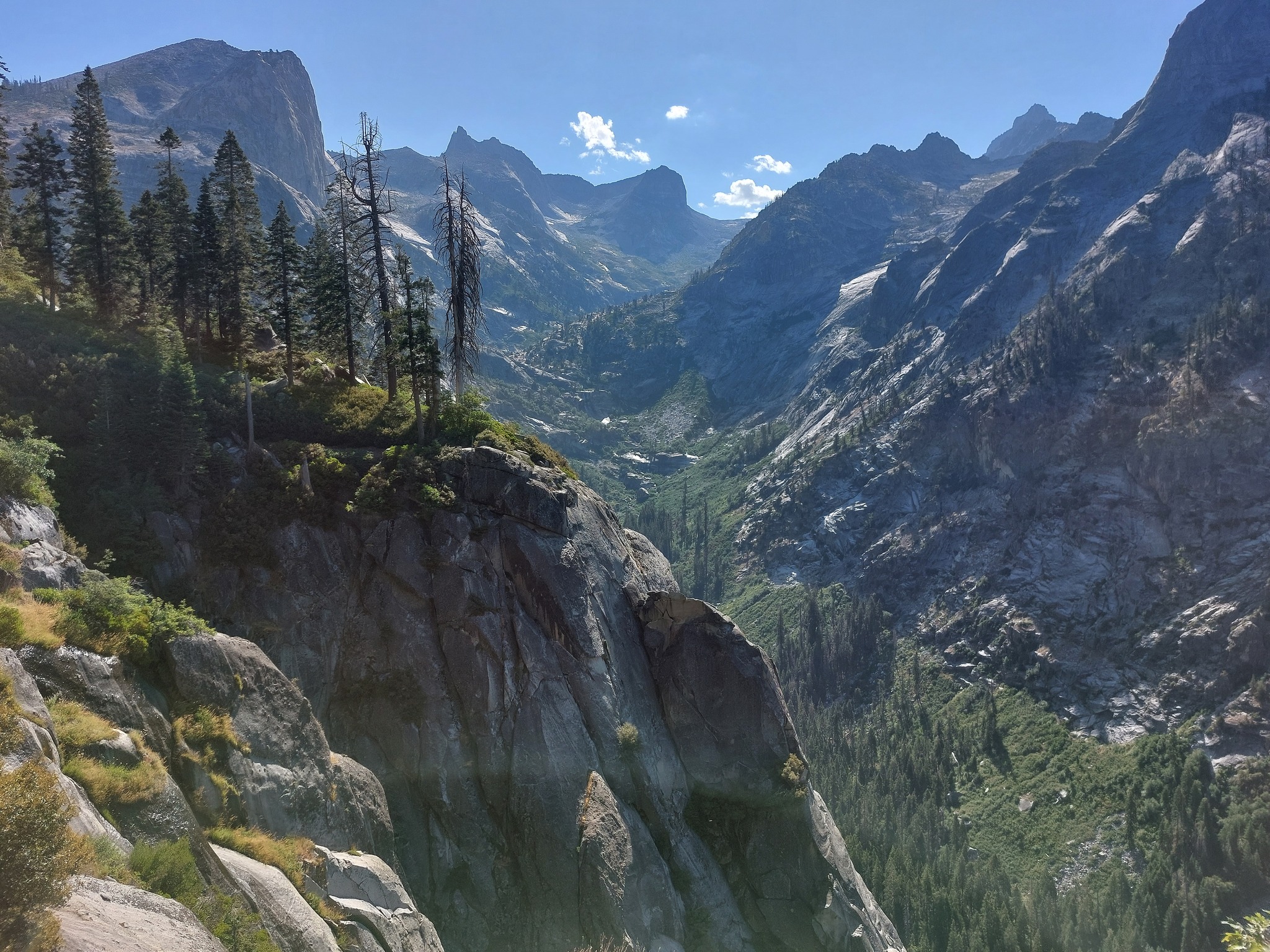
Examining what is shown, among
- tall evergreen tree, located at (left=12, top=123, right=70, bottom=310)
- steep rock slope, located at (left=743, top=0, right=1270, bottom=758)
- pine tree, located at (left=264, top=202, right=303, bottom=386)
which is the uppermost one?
tall evergreen tree, located at (left=12, top=123, right=70, bottom=310)

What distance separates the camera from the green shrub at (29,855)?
8.66 meters

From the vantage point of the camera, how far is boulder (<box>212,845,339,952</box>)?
46.2 ft

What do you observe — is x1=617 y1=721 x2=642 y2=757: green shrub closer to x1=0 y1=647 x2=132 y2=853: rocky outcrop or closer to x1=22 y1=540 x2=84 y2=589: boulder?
x1=0 y1=647 x2=132 y2=853: rocky outcrop

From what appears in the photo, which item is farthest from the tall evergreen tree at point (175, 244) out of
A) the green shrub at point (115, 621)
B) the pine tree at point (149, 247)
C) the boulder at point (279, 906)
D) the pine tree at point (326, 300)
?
the boulder at point (279, 906)

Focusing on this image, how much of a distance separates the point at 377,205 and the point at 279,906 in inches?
1192

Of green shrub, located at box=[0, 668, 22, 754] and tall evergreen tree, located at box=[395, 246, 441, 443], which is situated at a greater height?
tall evergreen tree, located at box=[395, 246, 441, 443]

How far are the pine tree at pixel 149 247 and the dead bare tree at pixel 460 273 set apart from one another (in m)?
23.8

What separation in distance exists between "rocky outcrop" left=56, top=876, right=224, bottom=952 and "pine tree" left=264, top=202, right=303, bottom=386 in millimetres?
30075

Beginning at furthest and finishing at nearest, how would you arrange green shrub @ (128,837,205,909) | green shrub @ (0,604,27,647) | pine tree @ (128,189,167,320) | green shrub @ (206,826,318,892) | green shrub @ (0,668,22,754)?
pine tree @ (128,189,167,320) < green shrub @ (206,826,318,892) < green shrub @ (0,604,27,647) < green shrub @ (128,837,205,909) < green shrub @ (0,668,22,754)

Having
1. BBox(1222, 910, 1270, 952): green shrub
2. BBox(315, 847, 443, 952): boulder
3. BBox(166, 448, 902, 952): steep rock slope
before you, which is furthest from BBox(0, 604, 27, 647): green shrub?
BBox(1222, 910, 1270, 952): green shrub

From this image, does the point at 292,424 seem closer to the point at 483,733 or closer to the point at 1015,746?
the point at 483,733

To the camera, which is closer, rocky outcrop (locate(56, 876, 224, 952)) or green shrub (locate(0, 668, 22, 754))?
rocky outcrop (locate(56, 876, 224, 952))

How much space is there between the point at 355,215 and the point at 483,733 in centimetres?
3047

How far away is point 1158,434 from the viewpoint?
6594 inches
